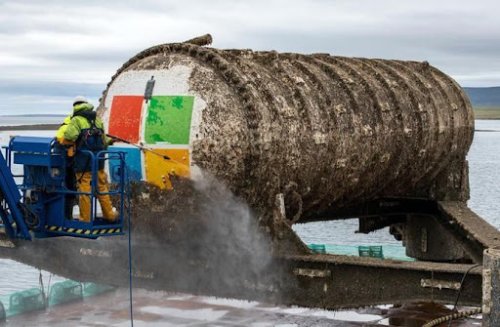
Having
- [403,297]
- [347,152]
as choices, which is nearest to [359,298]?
[403,297]

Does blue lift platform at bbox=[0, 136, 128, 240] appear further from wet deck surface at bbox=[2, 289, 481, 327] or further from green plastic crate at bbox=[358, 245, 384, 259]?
green plastic crate at bbox=[358, 245, 384, 259]

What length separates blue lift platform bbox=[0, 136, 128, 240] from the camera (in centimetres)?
879

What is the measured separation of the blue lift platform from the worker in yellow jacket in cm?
10

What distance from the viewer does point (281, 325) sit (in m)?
13.8

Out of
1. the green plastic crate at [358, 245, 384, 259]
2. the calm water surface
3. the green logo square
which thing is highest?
the green logo square

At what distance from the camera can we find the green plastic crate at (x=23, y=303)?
15.4 metres

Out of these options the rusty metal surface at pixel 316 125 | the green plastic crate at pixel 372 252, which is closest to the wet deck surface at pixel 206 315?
the rusty metal surface at pixel 316 125

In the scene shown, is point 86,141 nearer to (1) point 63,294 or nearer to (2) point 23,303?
(2) point 23,303

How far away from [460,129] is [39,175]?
275 inches

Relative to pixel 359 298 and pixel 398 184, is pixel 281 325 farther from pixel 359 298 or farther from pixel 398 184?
pixel 359 298

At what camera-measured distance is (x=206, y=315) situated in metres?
14.4

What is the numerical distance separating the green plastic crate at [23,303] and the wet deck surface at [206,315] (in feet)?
0.77

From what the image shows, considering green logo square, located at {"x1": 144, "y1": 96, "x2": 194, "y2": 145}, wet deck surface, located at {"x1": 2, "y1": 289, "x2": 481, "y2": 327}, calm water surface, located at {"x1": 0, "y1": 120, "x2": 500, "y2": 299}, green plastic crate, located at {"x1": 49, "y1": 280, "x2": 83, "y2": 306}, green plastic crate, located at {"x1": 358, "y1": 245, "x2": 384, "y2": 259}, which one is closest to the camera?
green logo square, located at {"x1": 144, "y1": 96, "x2": 194, "y2": 145}

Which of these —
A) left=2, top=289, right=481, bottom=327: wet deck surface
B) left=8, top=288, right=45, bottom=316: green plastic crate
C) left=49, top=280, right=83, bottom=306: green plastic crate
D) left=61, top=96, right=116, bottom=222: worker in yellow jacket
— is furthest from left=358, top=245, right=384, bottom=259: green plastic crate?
left=61, top=96, right=116, bottom=222: worker in yellow jacket
